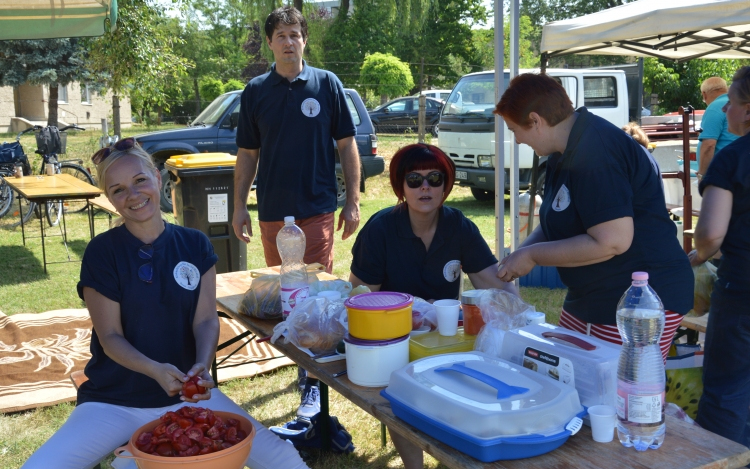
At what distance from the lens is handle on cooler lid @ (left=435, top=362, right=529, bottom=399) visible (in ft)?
4.68

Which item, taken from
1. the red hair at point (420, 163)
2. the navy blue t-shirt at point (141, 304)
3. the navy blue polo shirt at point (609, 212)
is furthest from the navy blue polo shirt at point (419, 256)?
the navy blue t-shirt at point (141, 304)

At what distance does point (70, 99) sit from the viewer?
1337 inches

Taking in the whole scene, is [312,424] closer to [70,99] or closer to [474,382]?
[474,382]

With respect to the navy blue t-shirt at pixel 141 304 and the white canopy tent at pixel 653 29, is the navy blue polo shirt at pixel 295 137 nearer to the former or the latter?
the navy blue t-shirt at pixel 141 304

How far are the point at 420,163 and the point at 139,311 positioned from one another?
118cm

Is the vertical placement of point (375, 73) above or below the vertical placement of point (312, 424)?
above

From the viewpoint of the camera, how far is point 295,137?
3.68m

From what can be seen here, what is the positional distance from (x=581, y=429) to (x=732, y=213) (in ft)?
4.61

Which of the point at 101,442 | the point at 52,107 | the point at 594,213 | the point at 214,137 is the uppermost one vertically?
the point at 52,107

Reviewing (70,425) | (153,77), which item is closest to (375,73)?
(153,77)

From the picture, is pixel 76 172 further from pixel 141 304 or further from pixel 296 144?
pixel 141 304

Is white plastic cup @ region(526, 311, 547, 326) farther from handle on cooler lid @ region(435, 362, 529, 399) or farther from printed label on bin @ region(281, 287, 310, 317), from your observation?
printed label on bin @ region(281, 287, 310, 317)

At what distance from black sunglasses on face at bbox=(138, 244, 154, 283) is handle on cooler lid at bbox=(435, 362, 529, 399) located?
1.15 metres

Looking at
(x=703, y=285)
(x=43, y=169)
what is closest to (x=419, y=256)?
(x=703, y=285)
